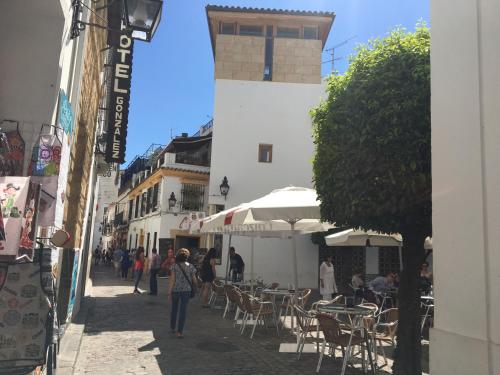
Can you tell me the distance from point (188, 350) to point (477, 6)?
6.37 m

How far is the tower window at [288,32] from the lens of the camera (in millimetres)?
23078

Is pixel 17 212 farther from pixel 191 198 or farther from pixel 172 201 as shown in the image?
pixel 191 198

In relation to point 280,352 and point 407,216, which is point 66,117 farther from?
point 280,352

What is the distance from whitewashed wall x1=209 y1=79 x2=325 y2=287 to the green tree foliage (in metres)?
15.7

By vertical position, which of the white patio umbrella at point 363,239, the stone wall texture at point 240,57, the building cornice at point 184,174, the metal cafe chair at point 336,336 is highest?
the stone wall texture at point 240,57

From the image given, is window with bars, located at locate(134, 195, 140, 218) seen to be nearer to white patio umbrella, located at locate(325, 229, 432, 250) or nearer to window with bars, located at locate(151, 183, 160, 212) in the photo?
window with bars, located at locate(151, 183, 160, 212)

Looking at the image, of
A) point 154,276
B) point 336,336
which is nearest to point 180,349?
point 336,336

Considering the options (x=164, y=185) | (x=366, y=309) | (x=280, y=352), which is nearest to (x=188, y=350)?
(x=280, y=352)

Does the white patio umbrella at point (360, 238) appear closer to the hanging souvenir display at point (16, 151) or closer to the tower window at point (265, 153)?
the hanging souvenir display at point (16, 151)

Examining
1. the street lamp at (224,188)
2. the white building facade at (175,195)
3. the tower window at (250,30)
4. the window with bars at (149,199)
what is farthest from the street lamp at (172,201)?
the tower window at (250,30)

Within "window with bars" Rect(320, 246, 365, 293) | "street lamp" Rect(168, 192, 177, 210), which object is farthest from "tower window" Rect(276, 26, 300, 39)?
"window with bars" Rect(320, 246, 365, 293)

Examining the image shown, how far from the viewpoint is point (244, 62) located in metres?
22.8

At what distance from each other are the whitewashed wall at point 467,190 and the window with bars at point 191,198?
23.1 m

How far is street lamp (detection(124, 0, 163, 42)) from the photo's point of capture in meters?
4.84
